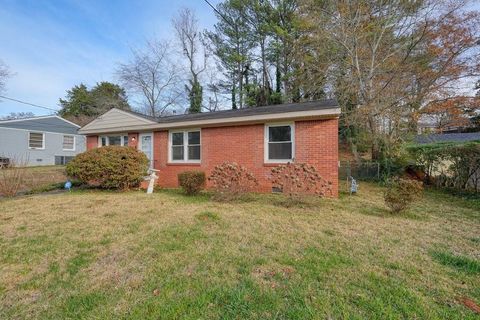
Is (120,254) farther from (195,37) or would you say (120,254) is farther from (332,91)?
(195,37)

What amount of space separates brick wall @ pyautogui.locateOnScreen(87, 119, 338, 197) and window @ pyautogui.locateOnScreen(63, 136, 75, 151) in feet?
56.1

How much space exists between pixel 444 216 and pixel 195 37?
26922 millimetres

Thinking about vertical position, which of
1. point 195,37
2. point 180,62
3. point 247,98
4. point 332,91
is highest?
point 195,37

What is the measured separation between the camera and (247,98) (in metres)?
22.9

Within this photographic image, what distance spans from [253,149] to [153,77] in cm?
2207

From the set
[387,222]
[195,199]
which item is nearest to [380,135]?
[387,222]

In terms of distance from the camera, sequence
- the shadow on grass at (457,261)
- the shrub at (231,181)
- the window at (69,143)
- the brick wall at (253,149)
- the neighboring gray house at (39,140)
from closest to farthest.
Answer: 1. the shadow on grass at (457,261)
2. the shrub at (231,181)
3. the brick wall at (253,149)
4. the neighboring gray house at (39,140)
5. the window at (69,143)

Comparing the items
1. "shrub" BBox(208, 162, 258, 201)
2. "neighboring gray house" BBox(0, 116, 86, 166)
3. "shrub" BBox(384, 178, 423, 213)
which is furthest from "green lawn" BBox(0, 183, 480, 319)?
"neighboring gray house" BBox(0, 116, 86, 166)

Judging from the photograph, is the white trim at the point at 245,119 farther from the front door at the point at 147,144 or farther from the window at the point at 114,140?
the window at the point at 114,140

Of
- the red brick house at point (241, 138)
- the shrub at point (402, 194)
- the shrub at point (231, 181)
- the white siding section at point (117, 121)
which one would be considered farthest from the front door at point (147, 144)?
the shrub at point (402, 194)

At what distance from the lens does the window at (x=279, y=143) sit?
8.34 m

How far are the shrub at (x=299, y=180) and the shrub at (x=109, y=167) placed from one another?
18.4 feet

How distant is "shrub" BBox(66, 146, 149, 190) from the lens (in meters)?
8.79

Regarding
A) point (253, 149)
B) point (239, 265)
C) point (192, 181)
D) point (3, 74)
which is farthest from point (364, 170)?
point (3, 74)
